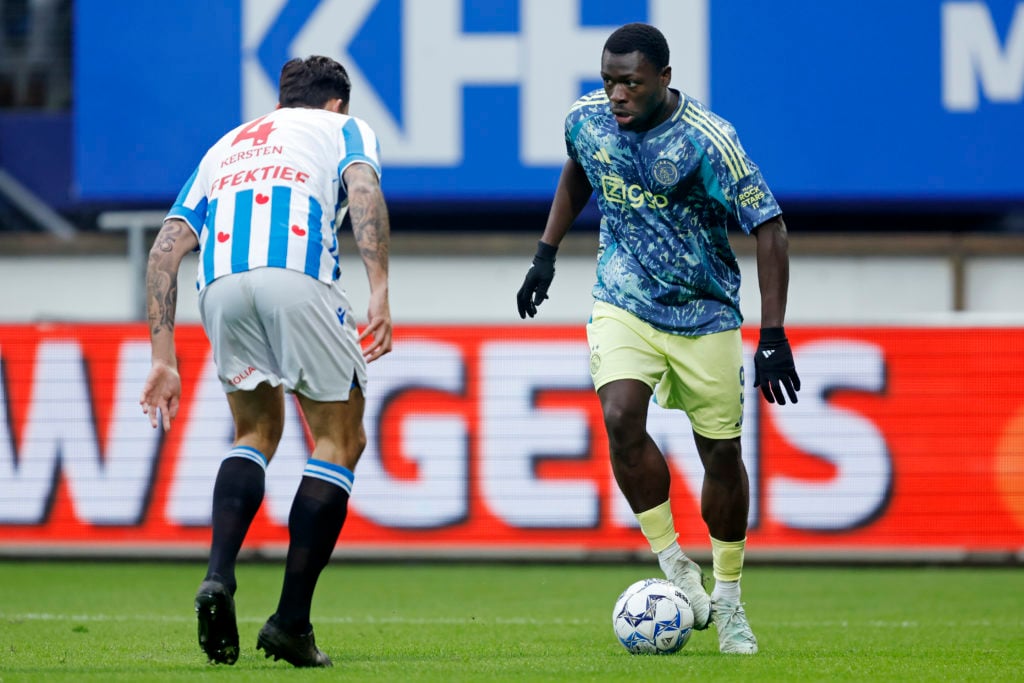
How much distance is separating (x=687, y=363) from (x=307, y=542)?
1525 millimetres

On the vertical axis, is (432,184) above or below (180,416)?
above

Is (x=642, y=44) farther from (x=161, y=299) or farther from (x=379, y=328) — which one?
(x=161, y=299)

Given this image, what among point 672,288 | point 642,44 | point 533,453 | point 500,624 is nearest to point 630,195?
point 672,288

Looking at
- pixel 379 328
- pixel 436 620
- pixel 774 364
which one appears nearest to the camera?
pixel 379 328

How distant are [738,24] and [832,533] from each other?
420cm

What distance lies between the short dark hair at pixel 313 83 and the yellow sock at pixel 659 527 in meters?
1.75

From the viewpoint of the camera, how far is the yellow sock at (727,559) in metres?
5.61

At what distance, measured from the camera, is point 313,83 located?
5355mm

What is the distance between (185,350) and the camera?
1078 cm

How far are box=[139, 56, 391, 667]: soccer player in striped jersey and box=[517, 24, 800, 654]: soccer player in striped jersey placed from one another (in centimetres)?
92

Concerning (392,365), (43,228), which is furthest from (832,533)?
(43,228)

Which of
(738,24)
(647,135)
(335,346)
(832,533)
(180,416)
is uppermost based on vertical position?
(738,24)

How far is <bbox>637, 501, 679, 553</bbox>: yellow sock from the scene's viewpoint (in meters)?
5.57

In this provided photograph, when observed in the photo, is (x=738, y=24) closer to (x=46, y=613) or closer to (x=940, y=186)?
(x=940, y=186)
